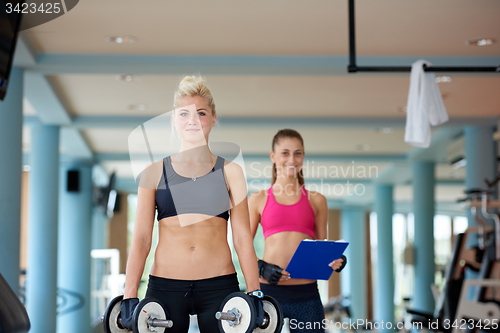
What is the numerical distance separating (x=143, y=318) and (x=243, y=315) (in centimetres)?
28

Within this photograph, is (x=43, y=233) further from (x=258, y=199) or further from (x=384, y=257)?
(x=384, y=257)

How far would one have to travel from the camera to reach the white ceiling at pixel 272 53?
3787 millimetres

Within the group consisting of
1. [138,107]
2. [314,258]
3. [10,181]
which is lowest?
[314,258]

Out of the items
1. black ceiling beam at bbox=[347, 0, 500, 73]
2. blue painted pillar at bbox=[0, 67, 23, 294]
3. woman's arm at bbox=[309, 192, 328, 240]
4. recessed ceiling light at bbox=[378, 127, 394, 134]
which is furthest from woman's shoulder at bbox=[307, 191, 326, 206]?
recessed ceiling light at bbox=[378, 127, 394, 134]

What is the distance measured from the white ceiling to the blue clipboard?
0.57 m

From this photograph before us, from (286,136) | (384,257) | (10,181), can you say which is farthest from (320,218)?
(384,257)

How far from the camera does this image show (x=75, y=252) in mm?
8344

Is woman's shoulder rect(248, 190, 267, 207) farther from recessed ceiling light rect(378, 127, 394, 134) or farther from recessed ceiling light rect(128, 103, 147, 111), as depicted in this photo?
recessed ceiling light rect(378, 127, 394, 134)

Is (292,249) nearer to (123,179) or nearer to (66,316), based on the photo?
(66,316)

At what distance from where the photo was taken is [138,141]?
7.44 feet

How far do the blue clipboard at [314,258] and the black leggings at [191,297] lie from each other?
65cm

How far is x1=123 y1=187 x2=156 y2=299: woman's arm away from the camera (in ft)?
6.29

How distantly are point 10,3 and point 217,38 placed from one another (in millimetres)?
2531

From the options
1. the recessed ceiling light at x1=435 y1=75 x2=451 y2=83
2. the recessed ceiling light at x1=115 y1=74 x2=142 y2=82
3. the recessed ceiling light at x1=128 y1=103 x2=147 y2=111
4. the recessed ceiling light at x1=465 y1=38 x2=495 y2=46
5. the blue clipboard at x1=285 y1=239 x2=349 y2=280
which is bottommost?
the blue clipboard at x1=285 y1=239 x2=349 y2=280
